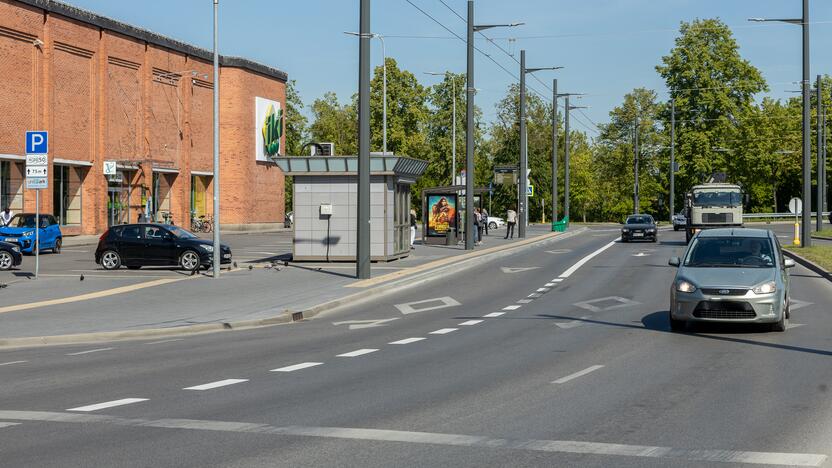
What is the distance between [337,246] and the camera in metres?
33.5

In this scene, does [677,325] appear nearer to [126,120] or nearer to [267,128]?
[126,120]

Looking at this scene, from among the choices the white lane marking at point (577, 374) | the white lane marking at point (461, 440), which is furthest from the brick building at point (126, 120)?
the white lane marking at point (461, 440)

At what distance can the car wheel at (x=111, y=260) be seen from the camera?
31781mm

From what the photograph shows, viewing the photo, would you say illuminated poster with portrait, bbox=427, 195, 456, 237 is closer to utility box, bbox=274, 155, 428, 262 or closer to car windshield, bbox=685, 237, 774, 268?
utility box, bbox=274, 155, 428, 262

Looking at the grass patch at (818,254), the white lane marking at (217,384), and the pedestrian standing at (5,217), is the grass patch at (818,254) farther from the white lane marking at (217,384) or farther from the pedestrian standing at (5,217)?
the pedestrian standing at (5,217)

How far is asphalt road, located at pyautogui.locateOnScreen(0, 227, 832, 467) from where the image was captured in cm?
774

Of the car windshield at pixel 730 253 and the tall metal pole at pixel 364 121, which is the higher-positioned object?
the tall metal pole at pixel 364 121

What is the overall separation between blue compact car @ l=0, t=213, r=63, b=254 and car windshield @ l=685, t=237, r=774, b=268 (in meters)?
28.1

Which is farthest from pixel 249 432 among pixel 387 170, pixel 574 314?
pixel 387 170

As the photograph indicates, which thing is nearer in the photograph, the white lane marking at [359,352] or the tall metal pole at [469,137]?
the white lane marking at [359,352]

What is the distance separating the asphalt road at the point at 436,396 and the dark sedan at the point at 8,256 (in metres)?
16.7

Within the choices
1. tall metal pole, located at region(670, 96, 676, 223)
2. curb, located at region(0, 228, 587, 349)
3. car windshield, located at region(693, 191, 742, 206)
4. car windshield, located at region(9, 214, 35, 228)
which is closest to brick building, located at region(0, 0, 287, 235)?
car windshield, located at region(9, 214, 35, 228)

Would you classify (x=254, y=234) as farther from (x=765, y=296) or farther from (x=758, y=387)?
(x=758, y=387)

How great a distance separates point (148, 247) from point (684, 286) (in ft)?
65.8
